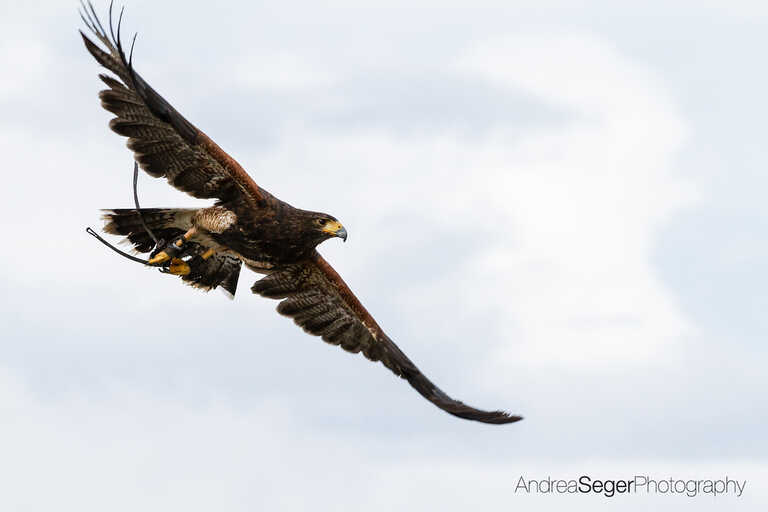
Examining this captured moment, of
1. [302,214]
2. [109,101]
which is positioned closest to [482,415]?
[302,214]

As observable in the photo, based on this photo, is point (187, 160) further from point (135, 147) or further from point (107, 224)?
point (107, 224)

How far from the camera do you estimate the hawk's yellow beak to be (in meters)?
17.2

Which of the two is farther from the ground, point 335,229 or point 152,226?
point 335,229

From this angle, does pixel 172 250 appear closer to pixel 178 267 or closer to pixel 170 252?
pixel 170 252

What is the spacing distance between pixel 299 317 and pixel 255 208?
2.75 m

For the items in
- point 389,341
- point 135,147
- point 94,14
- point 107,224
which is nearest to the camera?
point 94,14

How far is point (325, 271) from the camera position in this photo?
19.0 metres

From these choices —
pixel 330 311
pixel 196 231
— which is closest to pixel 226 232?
pixel 196 231

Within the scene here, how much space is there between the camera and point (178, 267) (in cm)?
1814

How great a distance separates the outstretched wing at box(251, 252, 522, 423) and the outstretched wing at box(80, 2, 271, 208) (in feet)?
7.01

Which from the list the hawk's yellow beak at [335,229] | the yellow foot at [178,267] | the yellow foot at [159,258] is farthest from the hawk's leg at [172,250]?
the hawk's yellow beak at [335,229]

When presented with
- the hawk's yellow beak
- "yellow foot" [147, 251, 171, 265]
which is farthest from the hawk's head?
"yellow foot" [147, 251, 171, 265]

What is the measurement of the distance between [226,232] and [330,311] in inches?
107

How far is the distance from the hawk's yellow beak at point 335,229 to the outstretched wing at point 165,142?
0.86 m
